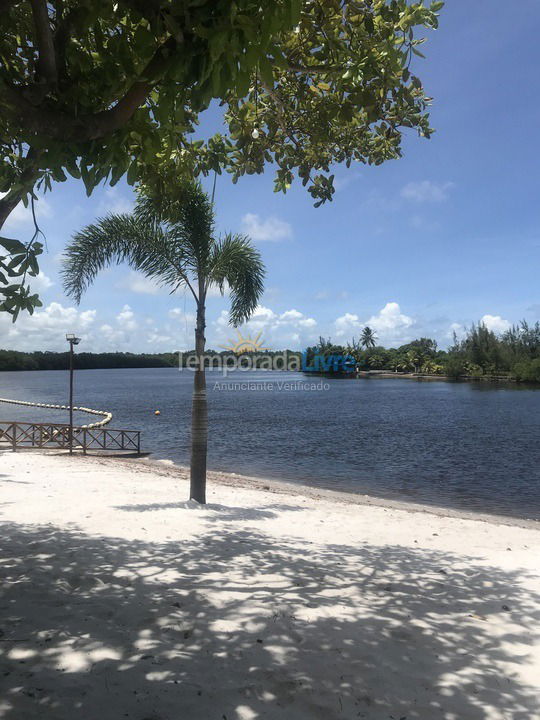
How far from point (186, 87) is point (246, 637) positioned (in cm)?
411

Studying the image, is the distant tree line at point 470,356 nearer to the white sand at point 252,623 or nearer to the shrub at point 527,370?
the shrub at point 527,370

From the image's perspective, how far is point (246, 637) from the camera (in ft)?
12.6

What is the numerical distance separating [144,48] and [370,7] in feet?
10.7

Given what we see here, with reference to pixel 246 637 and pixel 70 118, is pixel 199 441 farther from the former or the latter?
pixel 70 118

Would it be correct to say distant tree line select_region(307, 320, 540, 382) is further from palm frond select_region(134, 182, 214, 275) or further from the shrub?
palm frond select_region(134, 182, 214, 275)

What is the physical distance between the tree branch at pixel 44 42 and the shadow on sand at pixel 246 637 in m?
4.10

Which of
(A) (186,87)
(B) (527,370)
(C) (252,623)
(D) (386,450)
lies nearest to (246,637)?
(C) (252,623)

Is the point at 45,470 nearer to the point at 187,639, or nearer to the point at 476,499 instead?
the point at 187,639

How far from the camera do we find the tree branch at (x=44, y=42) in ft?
11.0

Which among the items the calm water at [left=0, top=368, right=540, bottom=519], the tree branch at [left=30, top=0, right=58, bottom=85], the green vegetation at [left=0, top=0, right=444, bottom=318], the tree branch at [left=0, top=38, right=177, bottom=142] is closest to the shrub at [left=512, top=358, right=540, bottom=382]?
the calm water at [left=0, top=368, right=540, bottom=519]

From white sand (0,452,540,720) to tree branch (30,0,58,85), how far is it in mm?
4103

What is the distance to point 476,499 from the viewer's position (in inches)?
661

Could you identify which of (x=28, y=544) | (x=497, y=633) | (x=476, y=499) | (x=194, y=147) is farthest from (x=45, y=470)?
(x=476, y=499)

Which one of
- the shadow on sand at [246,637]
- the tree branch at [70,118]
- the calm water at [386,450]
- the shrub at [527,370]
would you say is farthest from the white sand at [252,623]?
the shrub at [527,370]
